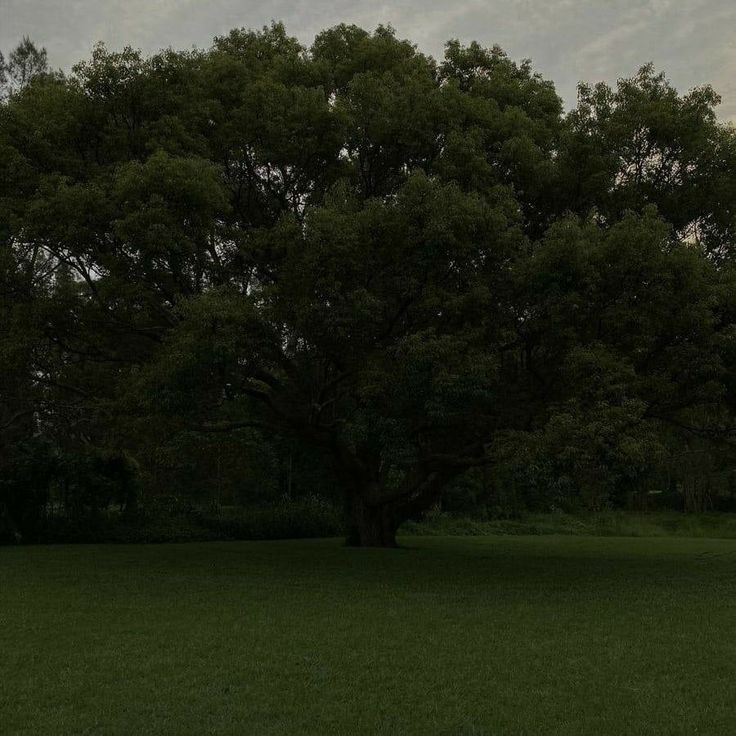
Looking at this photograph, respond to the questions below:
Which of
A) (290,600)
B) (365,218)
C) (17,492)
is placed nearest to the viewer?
(290,600)

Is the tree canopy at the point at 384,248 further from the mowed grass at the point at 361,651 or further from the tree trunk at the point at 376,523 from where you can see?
the tree trunk at the point at 376,523

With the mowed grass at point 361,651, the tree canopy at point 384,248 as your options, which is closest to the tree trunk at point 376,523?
the tree canopy at point 384,248

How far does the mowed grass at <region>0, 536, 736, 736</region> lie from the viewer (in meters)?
6.13

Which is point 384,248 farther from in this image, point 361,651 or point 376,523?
point 376,523

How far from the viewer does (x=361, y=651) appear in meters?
8.39

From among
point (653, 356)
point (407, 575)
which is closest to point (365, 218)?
point (653, 356)

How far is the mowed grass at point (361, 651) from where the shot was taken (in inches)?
241

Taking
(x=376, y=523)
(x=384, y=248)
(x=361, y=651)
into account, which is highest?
(x=384, y=248)

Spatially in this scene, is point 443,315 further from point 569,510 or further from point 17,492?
point 569,510

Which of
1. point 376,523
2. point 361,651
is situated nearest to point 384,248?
point 361,651

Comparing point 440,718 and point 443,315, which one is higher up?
point 443,315

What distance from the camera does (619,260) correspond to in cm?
1269

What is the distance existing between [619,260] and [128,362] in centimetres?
1120

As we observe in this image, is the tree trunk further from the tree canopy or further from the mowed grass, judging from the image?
the mowed grass
